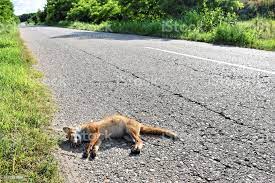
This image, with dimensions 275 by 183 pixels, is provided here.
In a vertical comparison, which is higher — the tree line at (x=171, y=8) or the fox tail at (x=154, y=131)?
the tree line at (x=171, y=8)

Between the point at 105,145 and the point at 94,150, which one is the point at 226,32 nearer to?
the point at 105,145

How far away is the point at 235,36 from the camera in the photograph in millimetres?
12320

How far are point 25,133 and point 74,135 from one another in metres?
0.47

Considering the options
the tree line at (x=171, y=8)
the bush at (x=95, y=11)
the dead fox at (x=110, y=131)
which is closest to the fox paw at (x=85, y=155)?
the dead fox at (x=110, y=131)

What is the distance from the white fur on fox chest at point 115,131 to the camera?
405 cm

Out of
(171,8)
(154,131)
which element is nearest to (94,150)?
(154,131)

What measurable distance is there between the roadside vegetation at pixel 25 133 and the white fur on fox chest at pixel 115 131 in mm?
491

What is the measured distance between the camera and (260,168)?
3.27 meters

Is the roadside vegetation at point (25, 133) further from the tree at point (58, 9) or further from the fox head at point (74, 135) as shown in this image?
the tree at point (58, 9)

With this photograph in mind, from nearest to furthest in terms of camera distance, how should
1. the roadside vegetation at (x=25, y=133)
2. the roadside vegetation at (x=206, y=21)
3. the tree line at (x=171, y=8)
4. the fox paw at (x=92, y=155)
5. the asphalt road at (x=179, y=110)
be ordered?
the roadside vegetation at (x=25, y=133) → the asphalt road at (x=179, y=110) → the fox paw at (x=92, y=155) → the roadside vegetation at (x=206, y=21) → the tree line at (x=171, y=8)

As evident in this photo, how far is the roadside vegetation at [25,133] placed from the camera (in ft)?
10.6

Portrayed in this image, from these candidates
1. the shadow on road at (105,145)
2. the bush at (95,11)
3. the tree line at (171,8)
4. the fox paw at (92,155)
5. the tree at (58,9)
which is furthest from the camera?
the tree at (58,9)

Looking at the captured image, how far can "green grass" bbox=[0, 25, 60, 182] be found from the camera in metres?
3.23

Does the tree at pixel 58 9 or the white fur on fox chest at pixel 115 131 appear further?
the tree at pixel 58 9
